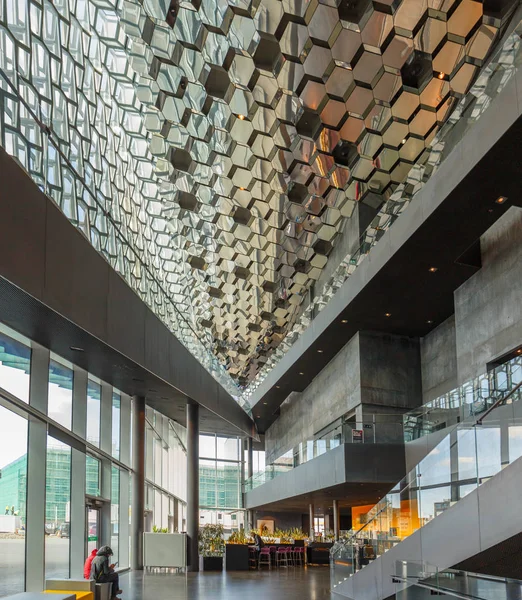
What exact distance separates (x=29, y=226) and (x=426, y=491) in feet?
19.9

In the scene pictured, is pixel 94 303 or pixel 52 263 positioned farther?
pixel 94 303

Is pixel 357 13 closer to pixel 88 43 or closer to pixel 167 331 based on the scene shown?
pixel 88 43

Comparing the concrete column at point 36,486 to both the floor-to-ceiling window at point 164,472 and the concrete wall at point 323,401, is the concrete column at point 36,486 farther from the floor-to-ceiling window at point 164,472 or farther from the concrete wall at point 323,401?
the concrete wall at point 323,401

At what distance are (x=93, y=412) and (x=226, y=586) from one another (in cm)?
466

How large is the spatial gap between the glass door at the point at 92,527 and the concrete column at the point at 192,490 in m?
A: 3.77

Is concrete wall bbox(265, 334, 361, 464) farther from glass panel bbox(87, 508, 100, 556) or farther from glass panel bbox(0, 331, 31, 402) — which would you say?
glass panel bbox(0, 331, 31, 402)

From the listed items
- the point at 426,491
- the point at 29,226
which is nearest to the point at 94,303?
the point at 29,226

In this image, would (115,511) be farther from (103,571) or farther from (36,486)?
(103,571)

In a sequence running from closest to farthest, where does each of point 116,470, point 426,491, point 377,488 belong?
point 426,491
point 116,470
point 377,488

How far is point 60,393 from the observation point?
12828 millimetres

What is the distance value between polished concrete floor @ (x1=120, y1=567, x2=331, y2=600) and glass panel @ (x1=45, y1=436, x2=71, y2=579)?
129 cm

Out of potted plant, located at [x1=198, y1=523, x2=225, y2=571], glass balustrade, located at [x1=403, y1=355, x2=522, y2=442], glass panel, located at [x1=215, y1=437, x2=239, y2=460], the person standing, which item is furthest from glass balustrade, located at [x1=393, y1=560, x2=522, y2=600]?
glass panel, located at [x1=215, y1=437, x2=239, y2=460]

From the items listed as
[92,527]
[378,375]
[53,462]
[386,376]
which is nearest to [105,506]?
[92,527]

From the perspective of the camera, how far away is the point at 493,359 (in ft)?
46.1
